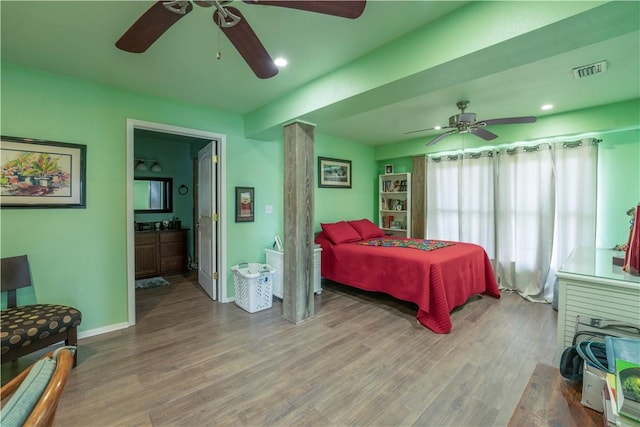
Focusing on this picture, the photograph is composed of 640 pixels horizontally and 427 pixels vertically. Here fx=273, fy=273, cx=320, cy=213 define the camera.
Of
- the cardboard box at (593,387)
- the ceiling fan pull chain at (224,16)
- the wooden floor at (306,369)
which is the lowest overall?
the wooden floor at (306,369)

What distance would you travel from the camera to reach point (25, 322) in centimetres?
193

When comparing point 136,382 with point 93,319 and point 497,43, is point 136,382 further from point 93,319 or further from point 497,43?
point 497,43

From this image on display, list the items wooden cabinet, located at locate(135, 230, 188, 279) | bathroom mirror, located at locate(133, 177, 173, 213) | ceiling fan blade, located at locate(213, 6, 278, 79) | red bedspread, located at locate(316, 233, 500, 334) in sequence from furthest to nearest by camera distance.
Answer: bathroom mirror, located at locate(133, 177, 173, 213), wooden cabinet, located at locate(135, 230, 188, 279), red bedspread, located at locate(316, 233, 500, 334), ceiling fan blade, located at locate(213, 6, 278, 79)

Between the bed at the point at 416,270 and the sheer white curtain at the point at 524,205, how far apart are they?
607 mm

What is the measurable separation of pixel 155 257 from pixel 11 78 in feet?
9.67

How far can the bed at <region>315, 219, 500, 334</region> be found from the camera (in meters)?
2.84

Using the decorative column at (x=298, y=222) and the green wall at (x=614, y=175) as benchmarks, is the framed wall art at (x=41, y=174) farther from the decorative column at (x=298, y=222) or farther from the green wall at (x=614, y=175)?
the green wall at (x=614, y=175)

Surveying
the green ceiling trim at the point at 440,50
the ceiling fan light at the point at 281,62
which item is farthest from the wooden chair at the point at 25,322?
the green ceiling trim at the point at 440,50

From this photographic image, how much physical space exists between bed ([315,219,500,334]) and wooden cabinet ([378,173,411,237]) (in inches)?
49.3

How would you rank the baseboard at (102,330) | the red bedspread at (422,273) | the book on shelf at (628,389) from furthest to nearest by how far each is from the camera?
the red bedspread at (422,273), the baseboard at (102,330), the book on shelf at (628,389)

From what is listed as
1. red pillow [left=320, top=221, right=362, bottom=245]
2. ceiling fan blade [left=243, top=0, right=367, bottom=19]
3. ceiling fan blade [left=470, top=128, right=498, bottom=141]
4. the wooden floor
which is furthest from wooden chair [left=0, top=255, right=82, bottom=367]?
ceiling fan blade [left=470, top=128, right=498, bottom=141]

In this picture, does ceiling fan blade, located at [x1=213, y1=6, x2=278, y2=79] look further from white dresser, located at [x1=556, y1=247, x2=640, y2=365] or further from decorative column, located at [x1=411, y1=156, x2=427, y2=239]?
decorative column, located at [x1=411, y1=156, x2=427, y2=239]

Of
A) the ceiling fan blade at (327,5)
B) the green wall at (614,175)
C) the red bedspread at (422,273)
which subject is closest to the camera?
the ceiling fan blade at (327,5)

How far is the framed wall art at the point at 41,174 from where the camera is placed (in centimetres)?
225
